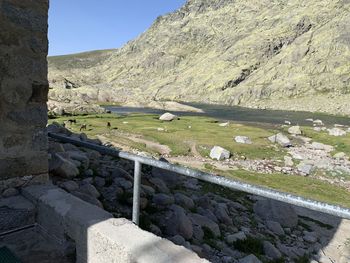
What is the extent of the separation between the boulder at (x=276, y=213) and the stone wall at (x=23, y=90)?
9077mm

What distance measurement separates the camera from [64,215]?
437 cm

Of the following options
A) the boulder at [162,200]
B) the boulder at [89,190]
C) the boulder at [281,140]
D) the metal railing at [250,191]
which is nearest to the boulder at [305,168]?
the boulder at [281,140]

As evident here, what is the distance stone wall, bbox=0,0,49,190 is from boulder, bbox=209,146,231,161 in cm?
2300

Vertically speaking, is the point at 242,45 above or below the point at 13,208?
above

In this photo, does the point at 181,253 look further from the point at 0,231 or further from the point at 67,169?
the point at 67,169

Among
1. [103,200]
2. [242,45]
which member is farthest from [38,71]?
[242,45]

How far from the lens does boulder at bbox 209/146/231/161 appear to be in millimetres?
27547

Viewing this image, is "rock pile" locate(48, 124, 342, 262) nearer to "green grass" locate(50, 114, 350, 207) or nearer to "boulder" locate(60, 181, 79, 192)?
"boulder" locate(60, 181, 79, 192)

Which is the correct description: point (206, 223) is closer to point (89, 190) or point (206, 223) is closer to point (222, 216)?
point (222, 216)

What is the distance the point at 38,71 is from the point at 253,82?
154861 mm

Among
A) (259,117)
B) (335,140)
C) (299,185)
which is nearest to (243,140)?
(335,140)

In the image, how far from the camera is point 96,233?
3.83 meters

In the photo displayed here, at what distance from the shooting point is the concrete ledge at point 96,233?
339 cm

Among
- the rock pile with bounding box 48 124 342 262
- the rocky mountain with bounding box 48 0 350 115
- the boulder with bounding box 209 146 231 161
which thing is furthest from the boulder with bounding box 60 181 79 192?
the rocky mountain with bounding box 48 0 350 115
